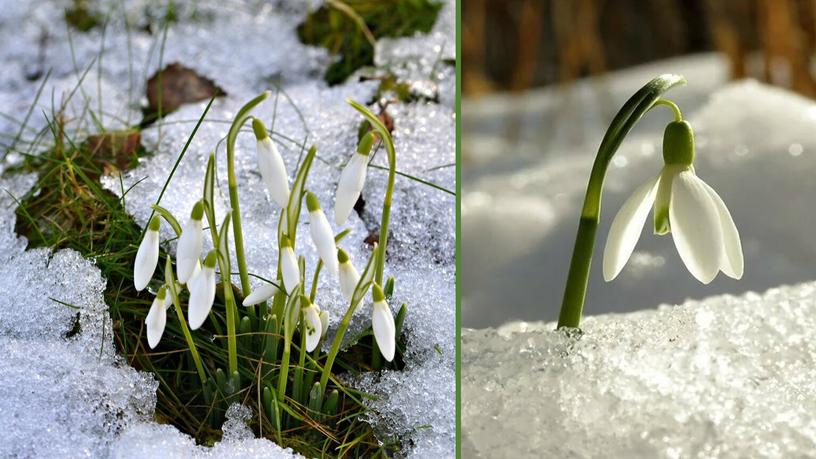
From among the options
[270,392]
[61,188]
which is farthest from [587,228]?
[61,188]

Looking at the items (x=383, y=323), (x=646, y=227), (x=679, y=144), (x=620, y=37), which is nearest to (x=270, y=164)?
(x=383, y=323)

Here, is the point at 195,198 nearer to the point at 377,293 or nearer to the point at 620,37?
the point at 377,293

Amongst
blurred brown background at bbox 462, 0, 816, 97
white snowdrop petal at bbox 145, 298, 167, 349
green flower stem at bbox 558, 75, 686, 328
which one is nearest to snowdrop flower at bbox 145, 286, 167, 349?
white snowdrop petal at bbox 145, 298, 167, 349

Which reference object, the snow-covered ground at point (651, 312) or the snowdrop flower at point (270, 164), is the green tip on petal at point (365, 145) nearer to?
the snowdrop flower at point (270, 164)

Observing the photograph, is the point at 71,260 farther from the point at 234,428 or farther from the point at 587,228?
the point at 587,228

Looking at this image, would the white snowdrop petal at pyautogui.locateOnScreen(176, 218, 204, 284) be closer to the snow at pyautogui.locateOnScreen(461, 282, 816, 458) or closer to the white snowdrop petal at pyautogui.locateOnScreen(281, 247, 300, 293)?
the white snowdrop petal at pyautogui.locateOnScreen(281, 247, 300, 293)

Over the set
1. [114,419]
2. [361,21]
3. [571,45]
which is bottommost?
[571,45]
